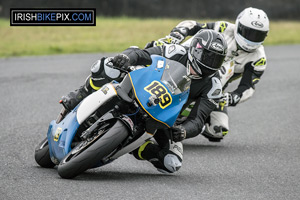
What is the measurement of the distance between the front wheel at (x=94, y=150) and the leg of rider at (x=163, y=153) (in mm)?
921

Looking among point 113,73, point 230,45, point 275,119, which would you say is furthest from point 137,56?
point 275,119

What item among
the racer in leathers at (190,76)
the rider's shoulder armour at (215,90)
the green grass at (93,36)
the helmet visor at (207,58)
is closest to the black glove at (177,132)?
the racer in leathers at (190,76)

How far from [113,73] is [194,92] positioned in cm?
87

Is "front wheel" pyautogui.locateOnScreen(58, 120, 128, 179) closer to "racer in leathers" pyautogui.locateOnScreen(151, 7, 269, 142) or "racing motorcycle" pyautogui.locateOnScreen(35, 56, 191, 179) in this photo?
"racing motorcycle" pyautogui.locateOnScreen(35, 56, 191, 179)

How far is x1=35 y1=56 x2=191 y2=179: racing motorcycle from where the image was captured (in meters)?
5.70

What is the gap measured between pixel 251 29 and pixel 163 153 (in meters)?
2.77

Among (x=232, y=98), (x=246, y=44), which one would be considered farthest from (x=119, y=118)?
(x=246, y=44)

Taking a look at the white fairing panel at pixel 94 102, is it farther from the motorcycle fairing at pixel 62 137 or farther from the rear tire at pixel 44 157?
the rear tire at pixel 44 157

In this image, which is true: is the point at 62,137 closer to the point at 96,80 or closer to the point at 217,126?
the point at 96,80

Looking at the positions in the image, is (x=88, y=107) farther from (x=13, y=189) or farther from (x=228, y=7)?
(x=228, y=7)

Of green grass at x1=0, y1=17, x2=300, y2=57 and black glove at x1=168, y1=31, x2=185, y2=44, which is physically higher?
black glove at x1=168, y1=31, x2=185, y2=44

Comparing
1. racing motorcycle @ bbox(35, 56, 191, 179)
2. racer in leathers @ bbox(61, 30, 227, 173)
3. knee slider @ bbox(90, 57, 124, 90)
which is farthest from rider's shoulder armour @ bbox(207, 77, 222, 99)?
knee slider @ bbox(90, 57, 124, 90)

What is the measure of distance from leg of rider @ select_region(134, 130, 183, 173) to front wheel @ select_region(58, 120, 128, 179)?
92 cm

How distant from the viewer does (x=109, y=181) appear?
19.7ft
